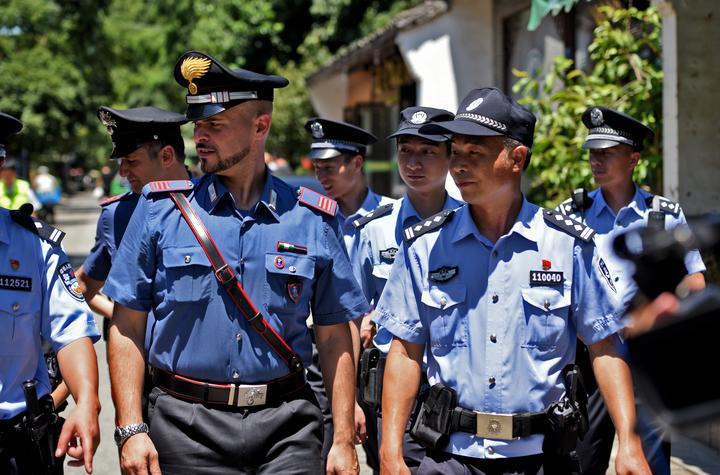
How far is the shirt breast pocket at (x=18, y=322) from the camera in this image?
3.87 meters

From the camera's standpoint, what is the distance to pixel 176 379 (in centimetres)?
389

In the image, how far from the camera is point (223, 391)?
151 inches

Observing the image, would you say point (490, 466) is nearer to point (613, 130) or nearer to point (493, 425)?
point (493, 425)

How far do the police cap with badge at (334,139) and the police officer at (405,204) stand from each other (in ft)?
3.05

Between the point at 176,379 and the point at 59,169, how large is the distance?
77.0 meters

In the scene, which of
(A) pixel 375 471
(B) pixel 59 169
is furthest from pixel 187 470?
(B) pixel 59 169

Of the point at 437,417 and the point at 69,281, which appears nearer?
the point at 437,417

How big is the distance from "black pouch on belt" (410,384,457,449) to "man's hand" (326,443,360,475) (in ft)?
0.80

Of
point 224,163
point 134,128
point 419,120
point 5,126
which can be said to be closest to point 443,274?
point 224,163

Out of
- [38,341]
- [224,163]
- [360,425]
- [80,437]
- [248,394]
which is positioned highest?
[224,163]

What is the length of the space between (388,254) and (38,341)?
6.95 feet

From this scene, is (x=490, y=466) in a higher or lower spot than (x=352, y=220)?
lower

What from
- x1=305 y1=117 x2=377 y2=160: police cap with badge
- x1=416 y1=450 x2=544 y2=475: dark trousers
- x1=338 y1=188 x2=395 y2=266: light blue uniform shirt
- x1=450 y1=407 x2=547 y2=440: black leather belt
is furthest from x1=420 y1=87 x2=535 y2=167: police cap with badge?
x1=305 y1=117 x2=377 y2=160: police cap with badge

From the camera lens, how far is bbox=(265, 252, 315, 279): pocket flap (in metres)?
3.96
